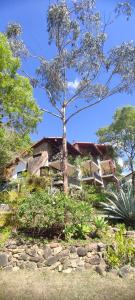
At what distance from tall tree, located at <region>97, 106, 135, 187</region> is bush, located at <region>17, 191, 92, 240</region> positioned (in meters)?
24.0

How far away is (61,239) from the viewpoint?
13.7 meters

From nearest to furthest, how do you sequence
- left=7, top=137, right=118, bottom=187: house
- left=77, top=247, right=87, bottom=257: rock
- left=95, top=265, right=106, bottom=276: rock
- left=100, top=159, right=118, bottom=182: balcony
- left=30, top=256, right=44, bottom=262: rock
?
left=95, top=265, right=106, bottom=276: rock → left=30, top=256, right=44, bottom=262: rock → left=77, top=247, right=87, bottom=257: rock → left=7, top=137, right=118, bottom=187: house → left=100, top=159, right=118, bottom=182: balcony

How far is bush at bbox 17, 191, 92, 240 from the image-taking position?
44.9 ft

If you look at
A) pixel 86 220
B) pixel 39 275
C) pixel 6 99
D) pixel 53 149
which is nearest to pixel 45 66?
pixel 6 99

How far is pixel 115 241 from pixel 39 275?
3256 millimetres

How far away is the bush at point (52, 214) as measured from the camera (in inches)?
538

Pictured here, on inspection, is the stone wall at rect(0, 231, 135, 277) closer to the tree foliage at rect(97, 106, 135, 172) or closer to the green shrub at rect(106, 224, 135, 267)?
the green shrub at rect(106, 224, 135, 267)

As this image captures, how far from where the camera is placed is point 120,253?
12547 mm

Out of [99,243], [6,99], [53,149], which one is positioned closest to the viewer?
[99,243]

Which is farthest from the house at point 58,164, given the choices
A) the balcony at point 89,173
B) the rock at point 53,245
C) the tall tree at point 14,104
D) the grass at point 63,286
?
the grass at point 63,286

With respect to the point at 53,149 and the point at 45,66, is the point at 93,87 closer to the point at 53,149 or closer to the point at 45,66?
the point at 45,66

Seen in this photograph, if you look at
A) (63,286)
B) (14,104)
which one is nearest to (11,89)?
(14,104)

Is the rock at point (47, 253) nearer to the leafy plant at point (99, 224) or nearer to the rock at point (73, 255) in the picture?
the rock at point (73, 255)

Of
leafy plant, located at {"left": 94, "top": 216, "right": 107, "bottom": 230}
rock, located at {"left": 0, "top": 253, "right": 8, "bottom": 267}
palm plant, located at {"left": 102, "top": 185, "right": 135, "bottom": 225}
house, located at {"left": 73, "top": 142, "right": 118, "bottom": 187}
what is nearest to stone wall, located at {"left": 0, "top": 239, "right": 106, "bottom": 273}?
rock, located at {"left": 0, "top": 253, "right": 8, "bottom": 267}
